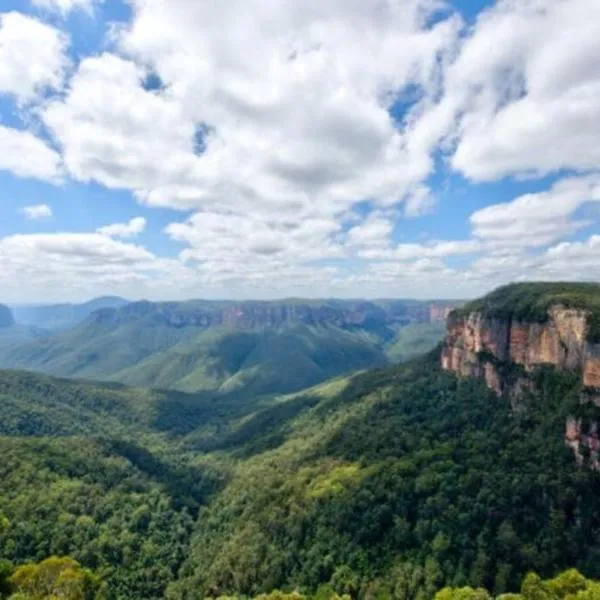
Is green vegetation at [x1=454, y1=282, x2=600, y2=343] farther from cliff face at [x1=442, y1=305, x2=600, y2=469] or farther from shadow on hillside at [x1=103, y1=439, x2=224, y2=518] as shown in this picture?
shadow on hillside at [x1=103, y1=439, x2=224, y2=518]

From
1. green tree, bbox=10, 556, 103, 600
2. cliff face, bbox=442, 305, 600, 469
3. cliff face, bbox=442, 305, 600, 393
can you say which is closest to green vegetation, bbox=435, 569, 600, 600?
cliff face, bbox=442, 305, 600, 469

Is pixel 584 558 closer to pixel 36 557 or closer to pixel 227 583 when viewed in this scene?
pixel 227 583

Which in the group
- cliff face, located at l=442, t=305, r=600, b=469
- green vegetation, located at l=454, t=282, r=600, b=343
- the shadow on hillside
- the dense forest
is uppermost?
green vegetation, located at l=454, t=282, r=600, b=343

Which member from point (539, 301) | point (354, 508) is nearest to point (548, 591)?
point (354, 508)

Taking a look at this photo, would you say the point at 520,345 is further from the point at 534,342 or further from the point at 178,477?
the point at 178,477

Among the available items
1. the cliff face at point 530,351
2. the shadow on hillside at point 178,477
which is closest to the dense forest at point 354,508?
the shadow on hillside at point 178,477

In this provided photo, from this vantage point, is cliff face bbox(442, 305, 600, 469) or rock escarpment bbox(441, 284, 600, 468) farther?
rock escarpment bbox(441, 284, 600, 468)

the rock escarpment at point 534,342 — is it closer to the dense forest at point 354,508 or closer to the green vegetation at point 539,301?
the green vegetation at point 539,301
